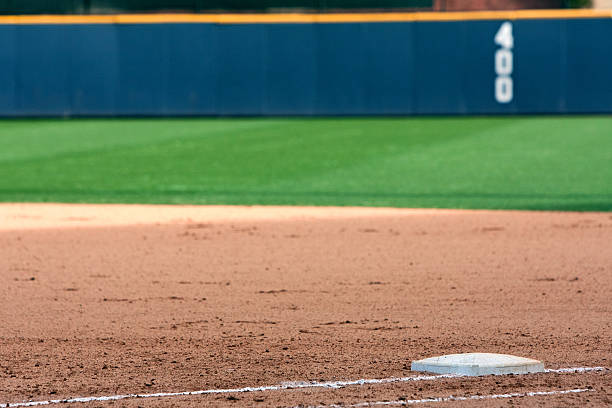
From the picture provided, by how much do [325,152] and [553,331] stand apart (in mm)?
10898

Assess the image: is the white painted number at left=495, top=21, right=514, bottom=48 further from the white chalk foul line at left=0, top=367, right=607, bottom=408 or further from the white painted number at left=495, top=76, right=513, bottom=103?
the white chalk foul line at left=0, top=367, right=607, bottom=408

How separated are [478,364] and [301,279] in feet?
7.90

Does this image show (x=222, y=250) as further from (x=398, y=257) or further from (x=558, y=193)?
(x=558, y=193)

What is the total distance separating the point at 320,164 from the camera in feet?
45.7

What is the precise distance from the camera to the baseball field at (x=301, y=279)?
4.03 meters

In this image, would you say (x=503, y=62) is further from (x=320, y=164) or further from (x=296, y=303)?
(x=296, y=303)

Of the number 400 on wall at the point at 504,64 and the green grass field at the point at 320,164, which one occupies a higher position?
the number 400 on wall at the point at 504,64

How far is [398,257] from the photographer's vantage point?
23.5 ft

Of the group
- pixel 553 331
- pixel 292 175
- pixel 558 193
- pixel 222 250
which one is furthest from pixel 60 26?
pixel 553 331

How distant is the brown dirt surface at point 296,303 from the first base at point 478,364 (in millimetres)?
63

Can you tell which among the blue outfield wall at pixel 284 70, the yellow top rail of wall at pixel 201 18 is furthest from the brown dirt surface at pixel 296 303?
the yellow top rail of wall at pixel 201 18

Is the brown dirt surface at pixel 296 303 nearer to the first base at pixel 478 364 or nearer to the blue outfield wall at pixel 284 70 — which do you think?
the first base at pixel 478 364

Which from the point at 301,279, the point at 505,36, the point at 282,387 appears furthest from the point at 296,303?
the point at 505,36

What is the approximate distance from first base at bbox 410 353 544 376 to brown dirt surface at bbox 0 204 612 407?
0.21 feet
